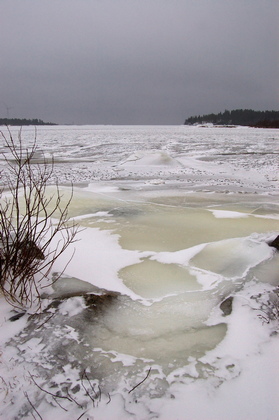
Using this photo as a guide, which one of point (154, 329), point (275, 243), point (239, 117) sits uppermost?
point (239, 117)

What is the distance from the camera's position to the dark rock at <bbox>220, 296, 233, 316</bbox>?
2.56m

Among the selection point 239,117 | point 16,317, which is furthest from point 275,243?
point 239,117

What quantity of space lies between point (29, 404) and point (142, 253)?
224cm

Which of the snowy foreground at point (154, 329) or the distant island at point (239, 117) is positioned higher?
the distant island at point (239, 117)

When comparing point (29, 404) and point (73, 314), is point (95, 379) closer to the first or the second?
point (29, 404)

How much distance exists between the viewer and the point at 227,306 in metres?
2.63

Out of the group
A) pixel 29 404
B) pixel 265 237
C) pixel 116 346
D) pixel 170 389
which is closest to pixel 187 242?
pixel 265 237

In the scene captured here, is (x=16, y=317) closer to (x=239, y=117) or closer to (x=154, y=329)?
(x=154, y=329)

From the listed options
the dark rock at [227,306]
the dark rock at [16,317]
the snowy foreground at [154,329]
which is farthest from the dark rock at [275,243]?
the dark rock at [16,317]

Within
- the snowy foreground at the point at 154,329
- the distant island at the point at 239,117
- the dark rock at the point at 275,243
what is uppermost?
the distant island at the point at 239,117

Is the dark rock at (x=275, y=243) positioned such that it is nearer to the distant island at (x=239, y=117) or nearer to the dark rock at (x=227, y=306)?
the dark rock at (x=227, y=306)

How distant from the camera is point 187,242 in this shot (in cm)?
410

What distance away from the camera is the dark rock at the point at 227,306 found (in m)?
2.56

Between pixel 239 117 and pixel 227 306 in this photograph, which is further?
pixel 239 117
